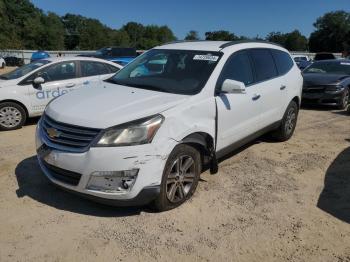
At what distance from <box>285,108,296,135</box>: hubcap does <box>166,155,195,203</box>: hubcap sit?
3300 millimetres

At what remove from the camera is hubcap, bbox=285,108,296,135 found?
7395 millimetres

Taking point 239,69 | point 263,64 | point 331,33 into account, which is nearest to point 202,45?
point 239,69

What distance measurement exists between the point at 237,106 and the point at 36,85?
4.90 m

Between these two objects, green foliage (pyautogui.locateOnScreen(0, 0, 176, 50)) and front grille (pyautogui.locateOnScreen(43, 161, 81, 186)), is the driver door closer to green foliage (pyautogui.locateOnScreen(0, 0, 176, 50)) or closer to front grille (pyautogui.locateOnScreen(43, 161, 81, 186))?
front grille (pyautogui.locateOnScreen(43, 161, 81, 186))

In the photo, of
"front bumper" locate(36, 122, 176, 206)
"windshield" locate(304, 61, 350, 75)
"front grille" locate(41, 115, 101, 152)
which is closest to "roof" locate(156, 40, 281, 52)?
"front bumper" locate(36, 122, 176, 206)

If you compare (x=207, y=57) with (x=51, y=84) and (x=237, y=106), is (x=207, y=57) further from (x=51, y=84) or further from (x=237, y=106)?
(x=51, y=84)

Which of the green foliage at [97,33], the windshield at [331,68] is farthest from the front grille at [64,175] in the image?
the green foliage at [97,33]

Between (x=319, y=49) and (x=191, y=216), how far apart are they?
118 metres

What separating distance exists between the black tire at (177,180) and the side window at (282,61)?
293 centimetres

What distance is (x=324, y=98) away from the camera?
11.5 m

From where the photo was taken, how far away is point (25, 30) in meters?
88.0

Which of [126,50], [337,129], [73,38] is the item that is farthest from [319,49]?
[337,129]

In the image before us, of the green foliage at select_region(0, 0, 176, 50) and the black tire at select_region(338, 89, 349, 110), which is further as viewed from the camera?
the green foliage at select_region(0, 0, 176, 50)

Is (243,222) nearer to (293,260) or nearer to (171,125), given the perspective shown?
(293,260)
